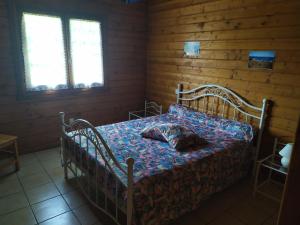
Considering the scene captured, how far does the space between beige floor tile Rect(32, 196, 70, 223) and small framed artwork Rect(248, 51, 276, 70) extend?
2746 millimetres

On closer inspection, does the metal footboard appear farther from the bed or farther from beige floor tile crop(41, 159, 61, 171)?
beige floor tile crop(41, 159, 61, 171)

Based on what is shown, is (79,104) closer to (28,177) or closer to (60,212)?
(28,177)

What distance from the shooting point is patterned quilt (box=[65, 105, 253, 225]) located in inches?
70.0

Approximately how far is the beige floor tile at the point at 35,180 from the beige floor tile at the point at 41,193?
0.08m

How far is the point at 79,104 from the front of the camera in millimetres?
3812

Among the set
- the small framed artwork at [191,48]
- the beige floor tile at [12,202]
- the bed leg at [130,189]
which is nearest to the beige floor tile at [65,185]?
the beige floor tile at [12,202]

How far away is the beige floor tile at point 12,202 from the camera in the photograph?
2.23m

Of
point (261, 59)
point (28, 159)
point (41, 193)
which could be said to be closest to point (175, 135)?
point (261, 59)

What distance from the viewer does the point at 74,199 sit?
241cm

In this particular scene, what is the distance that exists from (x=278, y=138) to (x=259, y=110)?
0.40 m

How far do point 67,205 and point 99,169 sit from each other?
654 mm

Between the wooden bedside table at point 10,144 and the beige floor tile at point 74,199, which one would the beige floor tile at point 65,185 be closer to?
the beige floor tile at point 74,199

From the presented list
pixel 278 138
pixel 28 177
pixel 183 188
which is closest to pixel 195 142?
pixel 183 188

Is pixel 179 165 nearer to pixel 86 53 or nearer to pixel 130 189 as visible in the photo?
pixel 130 189
